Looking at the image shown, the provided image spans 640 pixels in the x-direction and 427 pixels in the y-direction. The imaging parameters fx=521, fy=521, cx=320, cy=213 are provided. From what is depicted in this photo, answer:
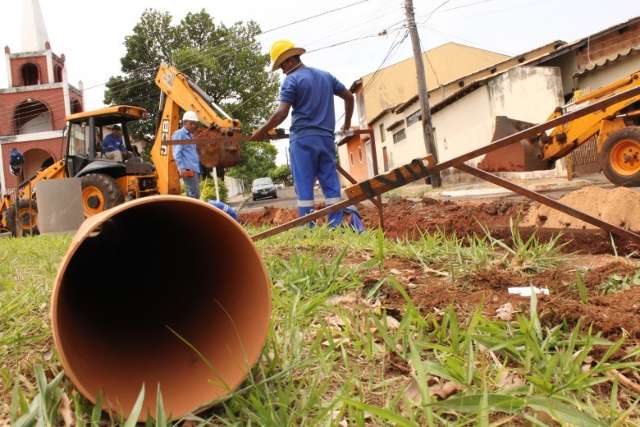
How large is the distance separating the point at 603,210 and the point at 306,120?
287cm

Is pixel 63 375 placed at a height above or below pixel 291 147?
below

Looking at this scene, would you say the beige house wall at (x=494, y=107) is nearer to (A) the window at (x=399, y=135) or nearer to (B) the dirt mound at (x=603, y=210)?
(A) the window at (x=399, y=135)

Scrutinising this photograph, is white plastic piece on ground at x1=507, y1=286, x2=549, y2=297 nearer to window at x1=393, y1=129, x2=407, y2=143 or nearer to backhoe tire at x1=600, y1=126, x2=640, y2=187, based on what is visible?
backhoe tire at x1=600, y1=126, x2=640, y2=187

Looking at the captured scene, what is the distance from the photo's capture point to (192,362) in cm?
170

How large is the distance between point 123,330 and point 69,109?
32.7 m

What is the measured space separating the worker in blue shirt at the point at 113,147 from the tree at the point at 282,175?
173 feet

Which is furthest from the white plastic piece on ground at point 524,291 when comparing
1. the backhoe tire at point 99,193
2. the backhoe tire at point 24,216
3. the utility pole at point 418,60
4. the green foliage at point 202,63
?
the green foliage at point 202,63

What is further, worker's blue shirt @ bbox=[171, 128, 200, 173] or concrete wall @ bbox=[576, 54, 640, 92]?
concrete wall @ bbox=[576, 54, 640, 92]

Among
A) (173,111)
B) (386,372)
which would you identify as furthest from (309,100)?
(173,111)

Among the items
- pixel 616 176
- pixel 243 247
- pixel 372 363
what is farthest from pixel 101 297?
pixel 616 176

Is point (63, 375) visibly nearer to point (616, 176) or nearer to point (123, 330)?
point (123, 330)

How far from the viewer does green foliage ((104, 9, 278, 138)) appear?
31.5m

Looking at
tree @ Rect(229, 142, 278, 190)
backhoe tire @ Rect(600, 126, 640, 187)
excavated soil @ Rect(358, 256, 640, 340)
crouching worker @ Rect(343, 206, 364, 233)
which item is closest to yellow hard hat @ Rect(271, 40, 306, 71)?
crouching worker @ Rect(343, 206, 364, 233)

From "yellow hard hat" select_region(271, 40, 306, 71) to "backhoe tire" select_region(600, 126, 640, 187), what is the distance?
5670mm
